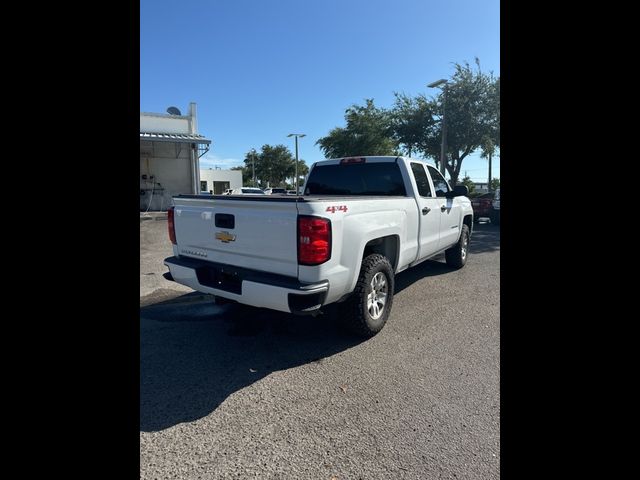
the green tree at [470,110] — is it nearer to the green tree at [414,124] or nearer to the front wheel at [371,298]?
the green tree at [414,124]

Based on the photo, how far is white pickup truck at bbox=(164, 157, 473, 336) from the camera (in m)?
3.04

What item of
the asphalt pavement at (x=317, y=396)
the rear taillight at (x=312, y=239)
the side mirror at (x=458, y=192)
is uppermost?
the side mirror at (x=458, y=192)

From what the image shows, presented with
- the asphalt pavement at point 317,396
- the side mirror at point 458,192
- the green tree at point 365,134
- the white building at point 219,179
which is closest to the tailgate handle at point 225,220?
the asphalt pavement at point 317,396

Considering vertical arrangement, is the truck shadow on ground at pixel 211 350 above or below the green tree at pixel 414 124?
below

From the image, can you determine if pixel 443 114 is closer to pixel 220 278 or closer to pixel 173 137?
pixel 173 137

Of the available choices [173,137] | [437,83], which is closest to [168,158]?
[173,137]

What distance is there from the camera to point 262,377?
3.10 metres

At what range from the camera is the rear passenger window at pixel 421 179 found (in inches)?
204

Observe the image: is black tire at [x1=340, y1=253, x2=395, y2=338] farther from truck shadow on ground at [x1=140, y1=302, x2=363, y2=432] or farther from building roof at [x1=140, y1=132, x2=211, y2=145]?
building roof at [x1=140, y1=132, x2=211, y2=145]

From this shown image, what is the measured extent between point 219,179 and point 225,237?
42153 millimetres

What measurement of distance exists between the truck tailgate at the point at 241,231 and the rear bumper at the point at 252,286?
0.08 metres
